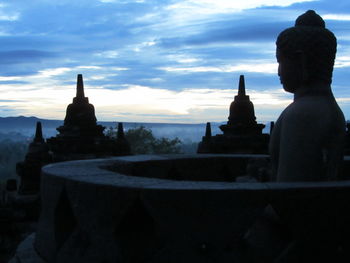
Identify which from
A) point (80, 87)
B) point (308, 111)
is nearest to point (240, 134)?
point (80, 87)

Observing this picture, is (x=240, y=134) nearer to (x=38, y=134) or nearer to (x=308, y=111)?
(x=38, y=134)

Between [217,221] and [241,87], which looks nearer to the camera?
[217,221]

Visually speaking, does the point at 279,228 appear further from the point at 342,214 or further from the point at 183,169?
the point at 183,169

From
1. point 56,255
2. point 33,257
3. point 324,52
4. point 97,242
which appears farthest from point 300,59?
point 33,257

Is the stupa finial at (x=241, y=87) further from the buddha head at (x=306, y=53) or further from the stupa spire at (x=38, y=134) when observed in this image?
the buddha head at (x=306, y=53)

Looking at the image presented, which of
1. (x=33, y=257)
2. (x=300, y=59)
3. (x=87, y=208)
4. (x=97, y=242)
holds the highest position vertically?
(x=300, y=59)

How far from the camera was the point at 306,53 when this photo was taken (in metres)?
3.55

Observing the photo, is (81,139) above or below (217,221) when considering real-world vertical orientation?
above

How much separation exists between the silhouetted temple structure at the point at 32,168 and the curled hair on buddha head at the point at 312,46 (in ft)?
24.1

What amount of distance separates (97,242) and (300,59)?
1916 mm

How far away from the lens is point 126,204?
2.82 metres

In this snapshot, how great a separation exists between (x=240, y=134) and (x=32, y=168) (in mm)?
5609

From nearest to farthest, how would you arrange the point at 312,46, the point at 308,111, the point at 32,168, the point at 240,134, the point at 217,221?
the point at 217,221, the point at 308,111, the point at 312,46, the point at 32,168, the point at 240,134

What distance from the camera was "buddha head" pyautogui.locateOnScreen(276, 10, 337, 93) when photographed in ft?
11.6
